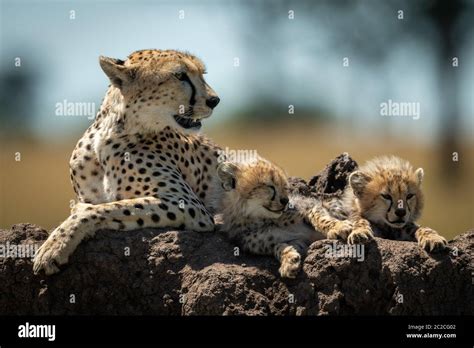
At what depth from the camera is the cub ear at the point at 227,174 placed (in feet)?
21.0

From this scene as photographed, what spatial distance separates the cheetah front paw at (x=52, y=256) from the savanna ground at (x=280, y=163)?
18.2ft

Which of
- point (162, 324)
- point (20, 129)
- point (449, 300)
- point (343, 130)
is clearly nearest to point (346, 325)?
point (449, 300)

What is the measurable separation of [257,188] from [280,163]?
6.63m

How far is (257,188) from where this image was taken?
20.5ft

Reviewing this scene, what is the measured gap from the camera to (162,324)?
5.94 m

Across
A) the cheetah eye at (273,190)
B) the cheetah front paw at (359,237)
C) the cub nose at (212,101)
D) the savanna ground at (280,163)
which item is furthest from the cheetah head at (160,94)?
the savanna ground at (280,163)

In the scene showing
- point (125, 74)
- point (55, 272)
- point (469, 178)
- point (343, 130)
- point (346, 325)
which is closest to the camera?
point (346, 325)

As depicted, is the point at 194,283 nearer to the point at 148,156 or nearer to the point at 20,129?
the point at 148,156

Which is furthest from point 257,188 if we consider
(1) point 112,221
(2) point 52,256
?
(2) point 52,256

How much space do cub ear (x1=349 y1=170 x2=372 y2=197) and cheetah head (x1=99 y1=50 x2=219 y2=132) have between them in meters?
1.17

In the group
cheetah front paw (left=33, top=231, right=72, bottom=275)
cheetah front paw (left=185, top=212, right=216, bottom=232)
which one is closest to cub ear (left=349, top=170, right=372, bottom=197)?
cheetah front paw (left=185, top=212, right=216, bottom=232)

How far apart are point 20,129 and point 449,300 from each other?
11.2m

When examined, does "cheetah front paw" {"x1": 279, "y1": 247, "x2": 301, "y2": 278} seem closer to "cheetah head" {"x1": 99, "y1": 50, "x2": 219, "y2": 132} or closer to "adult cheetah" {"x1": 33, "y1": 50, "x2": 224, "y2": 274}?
"adult cheetah" {"x1": 33, "y1": 50, "x2": 224, "y2": 274}

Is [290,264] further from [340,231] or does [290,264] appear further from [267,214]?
[267,214]
